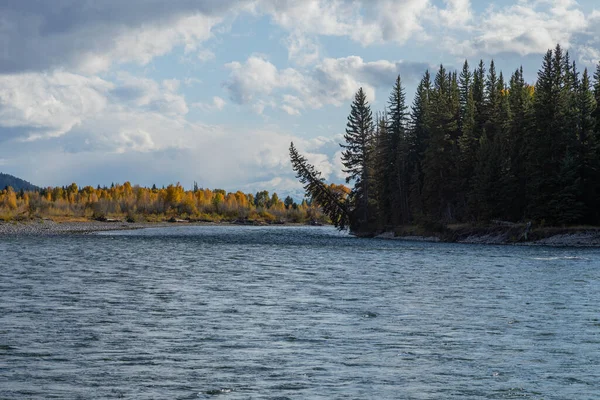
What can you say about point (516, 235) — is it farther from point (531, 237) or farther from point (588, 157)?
point (588, 157)

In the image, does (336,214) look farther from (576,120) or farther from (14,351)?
(14,351)

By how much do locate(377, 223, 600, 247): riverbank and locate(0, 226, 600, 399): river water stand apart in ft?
113

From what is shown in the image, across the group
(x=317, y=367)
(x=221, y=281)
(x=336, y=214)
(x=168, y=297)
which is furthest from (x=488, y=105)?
(x=317, y=367)

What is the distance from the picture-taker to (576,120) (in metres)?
79.0

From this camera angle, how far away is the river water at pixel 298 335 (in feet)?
47.8

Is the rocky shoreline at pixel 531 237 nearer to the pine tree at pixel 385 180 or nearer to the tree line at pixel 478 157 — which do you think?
the tree line at pixel 478 157

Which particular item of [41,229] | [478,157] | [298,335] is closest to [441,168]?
[478,157]

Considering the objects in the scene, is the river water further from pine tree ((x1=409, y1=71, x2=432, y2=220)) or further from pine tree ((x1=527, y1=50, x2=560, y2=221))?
pine tree ((x1=409, y1=71, x2=432, y2=220))

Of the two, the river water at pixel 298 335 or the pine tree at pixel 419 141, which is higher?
the pine tree at pixel 419 141

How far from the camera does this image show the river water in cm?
1457

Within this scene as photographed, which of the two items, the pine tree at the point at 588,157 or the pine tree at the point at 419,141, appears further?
the pine tree at the point at 419,141

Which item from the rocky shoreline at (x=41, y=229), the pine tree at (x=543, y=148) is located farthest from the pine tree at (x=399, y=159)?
the rocky shoreline at (x=41, y=229)

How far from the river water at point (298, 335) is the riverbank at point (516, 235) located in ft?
113

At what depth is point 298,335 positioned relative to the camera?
2045 centimetres
